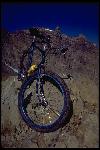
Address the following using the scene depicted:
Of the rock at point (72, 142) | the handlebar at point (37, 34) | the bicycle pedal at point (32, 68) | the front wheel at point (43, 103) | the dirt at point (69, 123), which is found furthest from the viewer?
the bicycle pedal at point (32, 68)

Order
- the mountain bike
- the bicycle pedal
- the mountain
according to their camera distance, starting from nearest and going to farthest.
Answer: the mountain bike
the bicycle pedal
the mountain

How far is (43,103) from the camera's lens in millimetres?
7324

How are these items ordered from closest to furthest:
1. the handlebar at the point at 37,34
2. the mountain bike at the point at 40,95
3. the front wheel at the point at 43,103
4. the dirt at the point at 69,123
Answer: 1. the dirt at the point at 69,123
2. the front wheel at the point at 43,103
3. the mountain bike at the point at 40,95
4. the handlebar at the point at 37,34

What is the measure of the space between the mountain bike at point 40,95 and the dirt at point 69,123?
257 mm

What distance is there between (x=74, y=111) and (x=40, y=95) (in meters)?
1.01

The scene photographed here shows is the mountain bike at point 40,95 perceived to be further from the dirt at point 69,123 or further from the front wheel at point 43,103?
the dirt at point 69,123

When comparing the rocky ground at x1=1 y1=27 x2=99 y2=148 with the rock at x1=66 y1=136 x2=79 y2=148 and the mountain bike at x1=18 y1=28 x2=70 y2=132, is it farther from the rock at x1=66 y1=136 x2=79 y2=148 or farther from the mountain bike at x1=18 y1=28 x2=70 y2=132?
the mountain bike at x1=18 y1=28 x2=70 y2=132

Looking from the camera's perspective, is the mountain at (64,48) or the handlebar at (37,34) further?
the mountain at (64,48)

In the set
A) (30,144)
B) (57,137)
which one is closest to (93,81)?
(57,137)

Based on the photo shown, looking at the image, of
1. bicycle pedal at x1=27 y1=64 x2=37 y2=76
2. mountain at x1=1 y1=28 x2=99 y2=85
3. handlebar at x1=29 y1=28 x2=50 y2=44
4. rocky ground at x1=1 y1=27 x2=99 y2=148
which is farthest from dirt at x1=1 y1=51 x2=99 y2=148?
handlebar at x1=29 y1=28 x2=50 y2=44

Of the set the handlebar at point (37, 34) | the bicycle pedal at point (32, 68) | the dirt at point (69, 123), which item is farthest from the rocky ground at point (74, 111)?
the handlebar at point (37, 34)

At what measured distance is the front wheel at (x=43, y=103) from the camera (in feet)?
23.1

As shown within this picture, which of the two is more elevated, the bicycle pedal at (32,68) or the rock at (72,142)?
the bicycle pedal at (32,68)

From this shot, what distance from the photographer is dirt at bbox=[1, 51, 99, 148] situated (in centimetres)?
670
